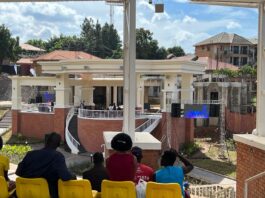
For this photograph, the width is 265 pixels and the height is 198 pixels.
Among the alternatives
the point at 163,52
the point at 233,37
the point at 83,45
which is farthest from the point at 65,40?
the point at 233,37

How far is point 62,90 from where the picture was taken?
2778 cm

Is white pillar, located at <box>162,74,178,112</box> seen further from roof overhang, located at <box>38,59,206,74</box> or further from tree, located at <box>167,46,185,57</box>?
tree, located at <box>167,46,185,57</box>

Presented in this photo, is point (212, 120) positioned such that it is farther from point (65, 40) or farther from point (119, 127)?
point (65, 40)

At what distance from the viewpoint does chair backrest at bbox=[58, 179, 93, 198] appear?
14.1ft

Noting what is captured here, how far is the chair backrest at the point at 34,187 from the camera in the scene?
439 centimetres

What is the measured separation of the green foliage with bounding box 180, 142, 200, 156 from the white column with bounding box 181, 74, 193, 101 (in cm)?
255

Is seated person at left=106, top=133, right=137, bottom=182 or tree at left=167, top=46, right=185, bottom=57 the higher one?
→ tree at left=167, top=46, right=185, bottom=57

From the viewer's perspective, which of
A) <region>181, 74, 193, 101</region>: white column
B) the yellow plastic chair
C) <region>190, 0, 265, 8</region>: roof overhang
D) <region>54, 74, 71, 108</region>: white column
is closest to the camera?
the yellow plastic chair

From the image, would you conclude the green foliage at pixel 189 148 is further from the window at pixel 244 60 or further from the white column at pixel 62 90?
the window at pixel 244 60

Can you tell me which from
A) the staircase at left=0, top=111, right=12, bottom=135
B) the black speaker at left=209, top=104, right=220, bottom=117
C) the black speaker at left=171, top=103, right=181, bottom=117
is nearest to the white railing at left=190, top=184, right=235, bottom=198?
the black speaker at left=171, top=103, right=181, bottom=117

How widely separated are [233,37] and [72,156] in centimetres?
3998

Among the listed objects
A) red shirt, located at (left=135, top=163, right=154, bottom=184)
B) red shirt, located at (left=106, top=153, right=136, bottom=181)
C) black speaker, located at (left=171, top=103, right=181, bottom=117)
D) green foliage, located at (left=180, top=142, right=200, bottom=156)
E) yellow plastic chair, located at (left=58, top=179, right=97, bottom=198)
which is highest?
red shirt, located at (left=106, top=153, right=136, bottom=181)

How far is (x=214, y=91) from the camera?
3628 centimetres

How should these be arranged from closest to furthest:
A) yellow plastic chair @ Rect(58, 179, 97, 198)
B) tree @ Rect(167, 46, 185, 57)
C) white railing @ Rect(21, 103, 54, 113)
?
yellow plastic chair @ Rect(58, 179, 97, 198), white railing @ Rect(21, 103, 54, 113), tree @ Rect(167, 46, 185, 57)
